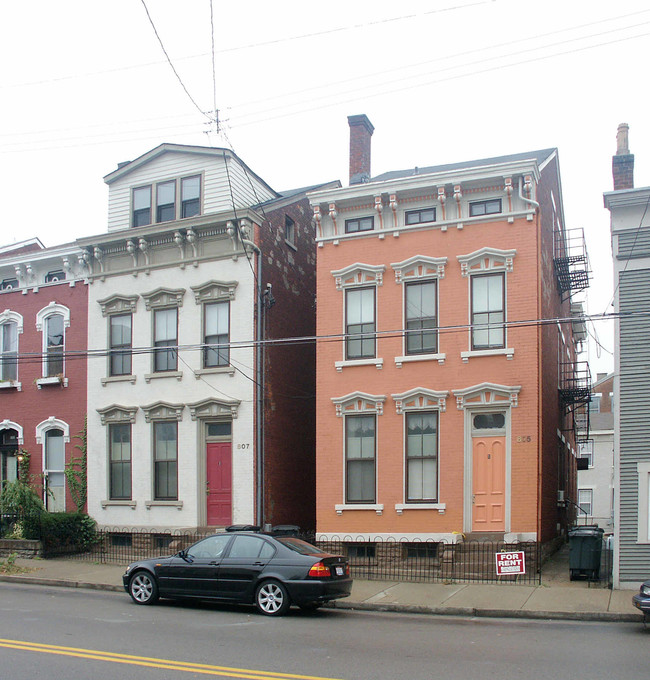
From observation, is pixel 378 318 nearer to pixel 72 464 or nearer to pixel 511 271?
pixel 511 271

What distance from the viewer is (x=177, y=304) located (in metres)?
23.1

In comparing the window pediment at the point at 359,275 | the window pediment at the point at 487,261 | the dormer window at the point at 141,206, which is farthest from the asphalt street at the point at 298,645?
the dormer window at the point at 141,206

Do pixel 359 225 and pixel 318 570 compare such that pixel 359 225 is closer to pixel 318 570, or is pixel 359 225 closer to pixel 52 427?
pixel 318 570

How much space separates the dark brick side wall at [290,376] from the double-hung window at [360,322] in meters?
2.73

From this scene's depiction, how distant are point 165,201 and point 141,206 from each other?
34.7 inches

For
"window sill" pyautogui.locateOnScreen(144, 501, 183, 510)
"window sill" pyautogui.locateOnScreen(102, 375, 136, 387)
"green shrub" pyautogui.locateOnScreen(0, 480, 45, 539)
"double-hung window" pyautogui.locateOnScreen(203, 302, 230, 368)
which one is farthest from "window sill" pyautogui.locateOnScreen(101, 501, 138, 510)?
"double-hung window" pyautogui.locateOnScreen(203, 302, 230, 368)

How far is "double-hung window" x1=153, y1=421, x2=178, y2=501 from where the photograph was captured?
901 inches

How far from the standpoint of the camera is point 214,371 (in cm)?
2233

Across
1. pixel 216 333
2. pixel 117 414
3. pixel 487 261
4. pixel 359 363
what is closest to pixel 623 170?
pixel 487 261

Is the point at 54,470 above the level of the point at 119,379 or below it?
below

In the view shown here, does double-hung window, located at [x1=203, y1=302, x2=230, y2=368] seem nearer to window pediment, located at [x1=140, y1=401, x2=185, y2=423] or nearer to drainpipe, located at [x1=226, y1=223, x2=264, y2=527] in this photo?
drainpipe, located at [x1=226, y1=223, x2=264, y2=527]

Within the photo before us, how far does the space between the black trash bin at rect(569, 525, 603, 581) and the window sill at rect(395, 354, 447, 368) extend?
196 inches

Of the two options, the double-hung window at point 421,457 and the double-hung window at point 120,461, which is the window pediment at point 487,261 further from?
the double-hung window at point 120,461

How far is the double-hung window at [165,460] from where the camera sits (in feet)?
75.0
